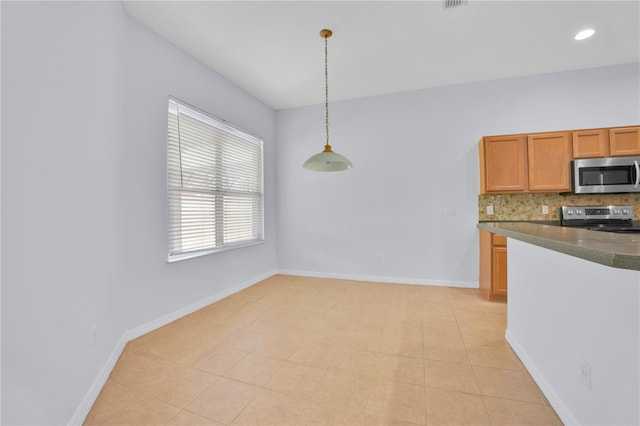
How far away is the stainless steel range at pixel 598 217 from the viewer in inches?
133

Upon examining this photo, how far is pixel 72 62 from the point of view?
5.17ft

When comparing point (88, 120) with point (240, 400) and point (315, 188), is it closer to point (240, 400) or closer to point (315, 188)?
point (240, 400)

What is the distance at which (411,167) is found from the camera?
4.34 meters

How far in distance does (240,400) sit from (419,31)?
3.59 metres

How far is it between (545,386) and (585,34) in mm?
3494

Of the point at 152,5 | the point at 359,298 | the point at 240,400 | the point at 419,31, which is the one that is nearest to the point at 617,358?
the point at 240,400

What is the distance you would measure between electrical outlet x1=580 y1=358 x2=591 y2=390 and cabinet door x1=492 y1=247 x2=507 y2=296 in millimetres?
2318

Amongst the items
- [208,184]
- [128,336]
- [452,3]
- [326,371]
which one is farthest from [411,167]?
[128,336]

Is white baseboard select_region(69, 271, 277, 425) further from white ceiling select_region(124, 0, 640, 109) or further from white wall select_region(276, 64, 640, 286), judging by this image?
white ceiling select_region(124, 0, 640, 109)

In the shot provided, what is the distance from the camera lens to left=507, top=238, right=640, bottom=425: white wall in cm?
107

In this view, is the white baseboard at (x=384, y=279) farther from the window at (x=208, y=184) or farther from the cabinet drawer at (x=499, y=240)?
the window at (x=208, y=184)

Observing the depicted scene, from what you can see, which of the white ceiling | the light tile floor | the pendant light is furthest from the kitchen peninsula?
the white ceiling

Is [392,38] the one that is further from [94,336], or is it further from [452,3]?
[94,336]

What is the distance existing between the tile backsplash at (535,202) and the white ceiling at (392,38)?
1.70 metres
